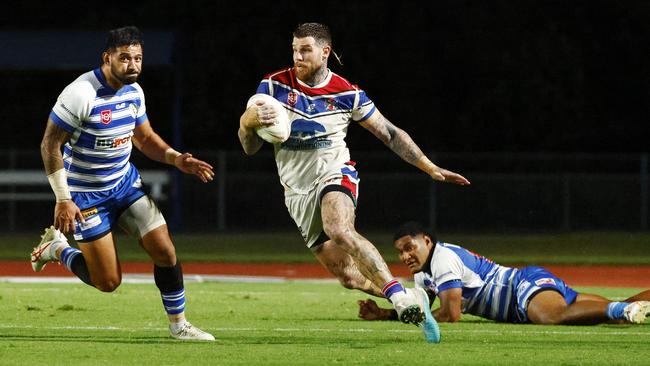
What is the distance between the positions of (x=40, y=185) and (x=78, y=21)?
35.7ft

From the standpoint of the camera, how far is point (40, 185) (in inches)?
1220

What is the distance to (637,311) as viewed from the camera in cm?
1027

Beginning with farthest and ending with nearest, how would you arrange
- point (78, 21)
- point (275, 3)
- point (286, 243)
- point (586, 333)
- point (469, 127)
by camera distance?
point (78, 21) → point (275, 3) → point (469, 127) → point (286, 243) → point (586, 333)

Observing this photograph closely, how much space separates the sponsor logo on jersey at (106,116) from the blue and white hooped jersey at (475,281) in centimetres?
305

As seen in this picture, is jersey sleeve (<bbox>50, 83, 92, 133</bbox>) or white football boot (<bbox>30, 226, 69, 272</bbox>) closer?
jersey sleeve (<bbox>50, 83, 92, 133</bbox>)

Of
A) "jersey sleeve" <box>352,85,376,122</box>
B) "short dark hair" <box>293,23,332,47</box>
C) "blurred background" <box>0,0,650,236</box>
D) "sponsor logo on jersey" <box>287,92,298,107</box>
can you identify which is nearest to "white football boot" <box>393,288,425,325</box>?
"jersey sleeve" <box>352,85,376,122</box>

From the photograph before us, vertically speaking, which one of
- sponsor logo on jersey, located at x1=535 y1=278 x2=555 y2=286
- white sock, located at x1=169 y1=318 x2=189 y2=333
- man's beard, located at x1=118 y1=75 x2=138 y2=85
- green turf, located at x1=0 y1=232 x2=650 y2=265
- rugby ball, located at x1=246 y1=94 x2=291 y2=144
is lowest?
green turf, located at x1=0 y1=232 x2=650 y2=265

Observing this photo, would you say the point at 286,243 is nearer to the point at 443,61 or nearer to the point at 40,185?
the point at 40,185

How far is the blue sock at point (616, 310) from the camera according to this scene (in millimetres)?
10477

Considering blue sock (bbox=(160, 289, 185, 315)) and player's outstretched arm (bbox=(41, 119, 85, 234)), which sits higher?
player's outstretched arm (bbox=(41, 119, 85, 234))

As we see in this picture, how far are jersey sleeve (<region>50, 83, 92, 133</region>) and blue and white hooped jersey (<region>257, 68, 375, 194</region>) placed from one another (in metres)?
1.37

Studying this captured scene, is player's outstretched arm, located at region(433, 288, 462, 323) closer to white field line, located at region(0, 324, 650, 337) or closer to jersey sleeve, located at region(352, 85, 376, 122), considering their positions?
white field line, located at region(0, 324, 650, 337)

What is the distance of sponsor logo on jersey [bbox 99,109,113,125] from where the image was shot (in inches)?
365

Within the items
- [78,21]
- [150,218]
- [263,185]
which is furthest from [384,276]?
[78,21]
